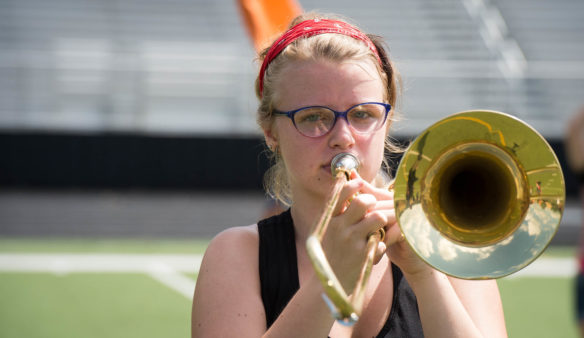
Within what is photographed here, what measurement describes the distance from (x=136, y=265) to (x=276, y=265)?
631 cm

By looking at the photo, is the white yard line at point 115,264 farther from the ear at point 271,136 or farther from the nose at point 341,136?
the nose at point 341,136

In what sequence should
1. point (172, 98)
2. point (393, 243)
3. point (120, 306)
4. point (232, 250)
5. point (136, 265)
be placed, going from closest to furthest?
point (393, 243) → point (232, 250) → point (120, 306) → point (136, 265) → point (172, 98)

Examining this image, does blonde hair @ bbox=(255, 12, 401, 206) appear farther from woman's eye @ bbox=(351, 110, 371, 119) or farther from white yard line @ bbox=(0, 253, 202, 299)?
white yard line @ bbox=(0, 253, 202, 299)

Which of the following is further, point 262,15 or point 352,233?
point 262,15

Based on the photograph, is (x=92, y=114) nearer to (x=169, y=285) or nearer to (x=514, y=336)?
(x=169, y=285)

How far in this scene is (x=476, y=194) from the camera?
1.86 metres

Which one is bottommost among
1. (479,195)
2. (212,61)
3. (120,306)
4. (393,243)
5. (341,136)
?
(120,306)

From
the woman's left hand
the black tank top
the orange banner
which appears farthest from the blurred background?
the woman's left hand

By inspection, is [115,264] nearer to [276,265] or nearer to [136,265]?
[136,265]

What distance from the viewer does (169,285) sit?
7059 millimetres

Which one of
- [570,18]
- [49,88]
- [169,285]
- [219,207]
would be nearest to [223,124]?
[219,207]

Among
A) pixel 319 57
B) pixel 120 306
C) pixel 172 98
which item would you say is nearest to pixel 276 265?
pixel 319 57

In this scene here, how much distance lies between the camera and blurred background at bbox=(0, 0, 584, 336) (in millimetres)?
11930

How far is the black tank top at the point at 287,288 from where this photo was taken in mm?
1936
